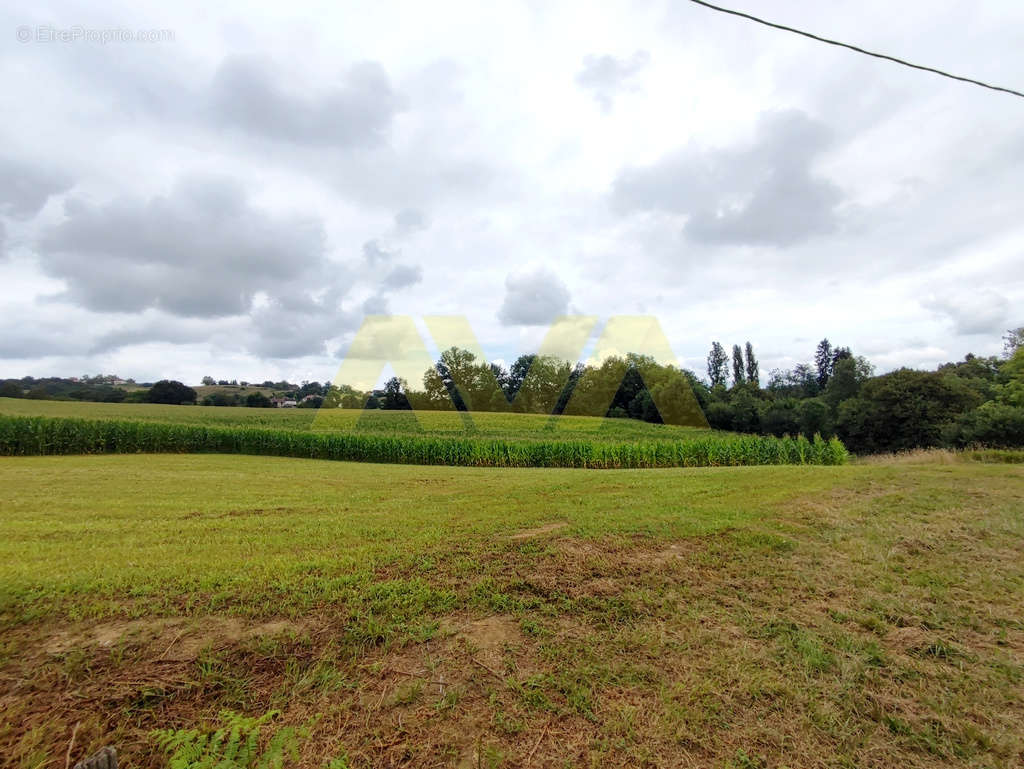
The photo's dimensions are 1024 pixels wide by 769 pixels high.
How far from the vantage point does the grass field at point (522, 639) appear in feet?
7.00

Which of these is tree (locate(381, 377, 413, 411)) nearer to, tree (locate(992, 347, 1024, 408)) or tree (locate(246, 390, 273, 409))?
tree (locate(246, 390, 273, 409))

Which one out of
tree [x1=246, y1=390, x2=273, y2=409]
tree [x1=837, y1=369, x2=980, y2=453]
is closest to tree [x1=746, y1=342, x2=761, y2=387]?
tree [x1=837, y1=369, x2=980, y2=453]

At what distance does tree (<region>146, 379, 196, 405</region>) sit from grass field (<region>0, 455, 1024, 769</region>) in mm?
42542

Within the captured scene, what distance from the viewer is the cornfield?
17016 mm

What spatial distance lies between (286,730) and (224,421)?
96.0ft

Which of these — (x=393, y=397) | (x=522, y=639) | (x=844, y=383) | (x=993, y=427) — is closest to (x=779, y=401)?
(x=844, y=383)

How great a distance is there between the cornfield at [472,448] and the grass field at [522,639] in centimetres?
1117

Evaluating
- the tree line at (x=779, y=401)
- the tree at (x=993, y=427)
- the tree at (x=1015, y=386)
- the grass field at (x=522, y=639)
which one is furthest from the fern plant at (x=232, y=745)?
the tree at (x=1015, y=386)

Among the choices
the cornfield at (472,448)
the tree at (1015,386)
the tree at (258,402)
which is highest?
the tree at (1015,386)

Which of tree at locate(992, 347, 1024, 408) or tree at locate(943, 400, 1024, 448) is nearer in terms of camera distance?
tree at locate(943, 400, 1024, 448)

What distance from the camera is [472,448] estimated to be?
57.4 ft

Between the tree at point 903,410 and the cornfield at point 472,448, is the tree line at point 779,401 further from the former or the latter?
the cornfield at point 472,448

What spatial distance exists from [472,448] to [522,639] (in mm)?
14663

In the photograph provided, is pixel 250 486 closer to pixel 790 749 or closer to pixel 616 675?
pixel 616 675
